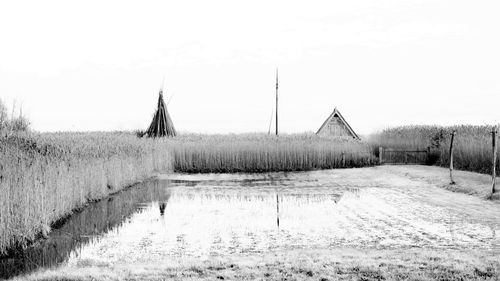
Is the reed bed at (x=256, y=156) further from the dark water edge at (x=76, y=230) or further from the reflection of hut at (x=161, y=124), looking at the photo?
the dark water edge at (x=76, y=230)

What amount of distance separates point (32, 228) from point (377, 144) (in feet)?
86.0

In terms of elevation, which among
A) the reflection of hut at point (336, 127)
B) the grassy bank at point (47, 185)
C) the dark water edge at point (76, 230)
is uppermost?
the reflection of hut at point (336, 127)

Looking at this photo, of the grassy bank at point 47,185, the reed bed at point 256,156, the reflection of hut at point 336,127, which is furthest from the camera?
the reflection of hut at point 336,127

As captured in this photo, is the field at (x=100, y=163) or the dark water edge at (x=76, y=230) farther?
the field at (x=100, y=163)

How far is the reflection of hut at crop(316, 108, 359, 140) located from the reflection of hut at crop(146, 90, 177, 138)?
30.6 ft

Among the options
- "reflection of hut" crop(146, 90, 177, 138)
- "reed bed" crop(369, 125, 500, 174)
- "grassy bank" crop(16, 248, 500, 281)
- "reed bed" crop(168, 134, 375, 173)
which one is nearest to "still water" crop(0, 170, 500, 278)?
"grassy bank" crop(16, 248, 500, 281)

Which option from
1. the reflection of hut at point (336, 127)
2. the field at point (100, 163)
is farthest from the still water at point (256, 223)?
the reflection of hut at point (336, 127)

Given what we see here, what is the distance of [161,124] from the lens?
3272 centimetres

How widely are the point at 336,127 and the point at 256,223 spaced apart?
2586cm

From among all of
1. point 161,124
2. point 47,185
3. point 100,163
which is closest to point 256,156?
point 161,124

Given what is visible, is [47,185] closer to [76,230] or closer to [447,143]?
[76,230]

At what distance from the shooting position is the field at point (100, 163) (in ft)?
29.8

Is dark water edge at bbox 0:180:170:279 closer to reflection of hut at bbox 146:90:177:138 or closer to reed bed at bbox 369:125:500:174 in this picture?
reed bed at bbox 369:125:500:174

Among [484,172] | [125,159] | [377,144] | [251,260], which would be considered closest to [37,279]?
[251,260]
